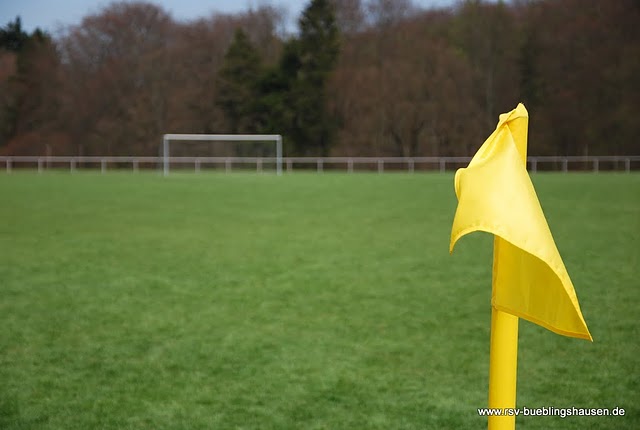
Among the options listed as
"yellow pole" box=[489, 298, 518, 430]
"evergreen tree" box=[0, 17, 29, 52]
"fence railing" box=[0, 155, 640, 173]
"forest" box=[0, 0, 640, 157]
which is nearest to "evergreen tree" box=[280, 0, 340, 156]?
"forest" box=[0, 0, 640, 157]

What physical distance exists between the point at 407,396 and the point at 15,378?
2.21 m

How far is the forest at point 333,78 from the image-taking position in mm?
43094

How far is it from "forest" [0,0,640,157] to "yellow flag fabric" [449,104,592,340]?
4150 centimetres

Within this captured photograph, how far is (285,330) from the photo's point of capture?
574 centimetres

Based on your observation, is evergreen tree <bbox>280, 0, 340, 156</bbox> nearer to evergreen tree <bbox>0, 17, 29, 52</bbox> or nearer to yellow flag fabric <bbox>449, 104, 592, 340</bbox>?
evergreen tree <bbox>0, 17, 29, 52</bbox>

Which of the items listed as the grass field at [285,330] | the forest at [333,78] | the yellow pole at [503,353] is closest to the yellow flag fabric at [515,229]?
the yellow pole at [503,353]

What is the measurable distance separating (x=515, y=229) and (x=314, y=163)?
39.7 m

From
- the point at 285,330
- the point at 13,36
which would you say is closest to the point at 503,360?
the point at 285,330

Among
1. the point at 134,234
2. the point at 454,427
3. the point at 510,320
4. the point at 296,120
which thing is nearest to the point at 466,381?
the point at 454,427

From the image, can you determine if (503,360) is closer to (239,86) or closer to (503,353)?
(503,353)

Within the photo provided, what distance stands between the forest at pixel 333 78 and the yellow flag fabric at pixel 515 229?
136 feet

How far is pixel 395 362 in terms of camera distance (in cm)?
489

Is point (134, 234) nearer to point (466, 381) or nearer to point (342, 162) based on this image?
point (466, 381)

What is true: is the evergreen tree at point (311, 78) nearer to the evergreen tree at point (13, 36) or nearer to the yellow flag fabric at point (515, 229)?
the evergreen tree at point (13, 36)
